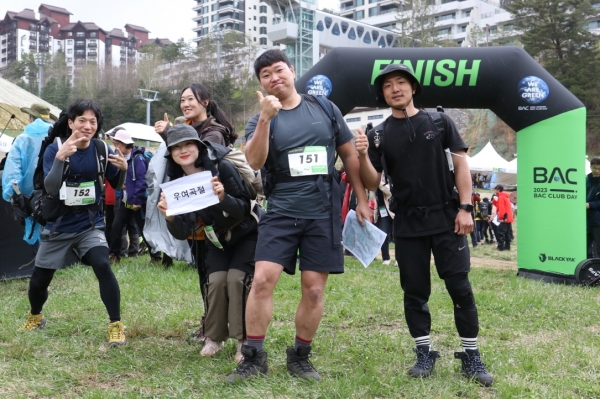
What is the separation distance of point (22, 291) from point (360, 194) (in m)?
4.95

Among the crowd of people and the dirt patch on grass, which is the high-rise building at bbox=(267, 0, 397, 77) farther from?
the crowd of people

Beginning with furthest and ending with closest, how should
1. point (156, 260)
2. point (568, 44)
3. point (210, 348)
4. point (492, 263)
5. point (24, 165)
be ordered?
point (568, 44), point (492, 263), point (156, 260), point (24, 165), point (210, 348)

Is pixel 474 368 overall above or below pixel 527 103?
below

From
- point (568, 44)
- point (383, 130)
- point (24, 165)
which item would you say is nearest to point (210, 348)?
point (383, 130)

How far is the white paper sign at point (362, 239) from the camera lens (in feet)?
13.1

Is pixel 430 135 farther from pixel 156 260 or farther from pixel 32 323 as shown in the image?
pixel 156 260

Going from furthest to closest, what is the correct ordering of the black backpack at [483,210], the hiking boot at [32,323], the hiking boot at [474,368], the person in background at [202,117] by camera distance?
the black backpack at [483,210] → the hiking boot at [32,323] → the person in background at [202,117] → the hiking boot at [474,368]

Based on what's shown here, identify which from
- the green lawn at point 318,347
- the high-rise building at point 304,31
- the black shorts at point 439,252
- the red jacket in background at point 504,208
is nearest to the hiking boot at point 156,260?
the green lawn at point 318,347

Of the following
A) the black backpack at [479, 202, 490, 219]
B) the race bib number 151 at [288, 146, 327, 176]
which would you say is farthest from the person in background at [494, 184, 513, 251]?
the race bib number 151 at [288, 146, 327, 176]

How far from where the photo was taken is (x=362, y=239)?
407 cm

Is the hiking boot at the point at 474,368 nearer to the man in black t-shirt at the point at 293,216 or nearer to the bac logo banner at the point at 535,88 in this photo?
the man in black t-shirt at the point at 293,216

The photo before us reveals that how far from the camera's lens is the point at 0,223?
25.9 feet

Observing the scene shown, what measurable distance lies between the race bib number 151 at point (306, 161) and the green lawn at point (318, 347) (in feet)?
4.02

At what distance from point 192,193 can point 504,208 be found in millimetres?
13723
